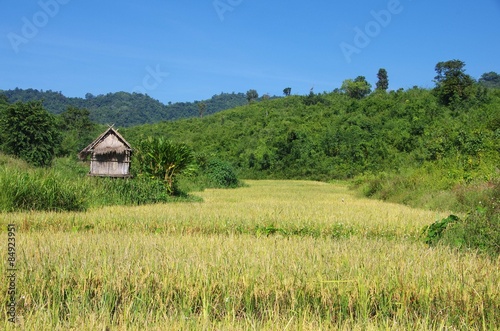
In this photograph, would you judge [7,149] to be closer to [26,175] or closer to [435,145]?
[26,175]

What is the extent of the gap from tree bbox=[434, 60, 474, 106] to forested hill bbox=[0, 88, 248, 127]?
77.5 metres

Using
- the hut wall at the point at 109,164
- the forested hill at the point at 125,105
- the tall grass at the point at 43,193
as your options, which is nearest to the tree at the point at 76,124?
the hut wall at the point at 109,164

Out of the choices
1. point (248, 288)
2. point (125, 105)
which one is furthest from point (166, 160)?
point (125, 105)

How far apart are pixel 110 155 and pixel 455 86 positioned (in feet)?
95.7

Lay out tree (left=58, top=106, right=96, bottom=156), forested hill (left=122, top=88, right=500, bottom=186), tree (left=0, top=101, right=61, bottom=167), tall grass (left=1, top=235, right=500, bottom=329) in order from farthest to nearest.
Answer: tree (left=58, top=106, right=96, bottom=156), forested hill (left=122, top=88, right=500, bottom=186), tree (left=0, top=101, right=61, bottom=167), tall grass (left=1, top=235, right=500, bottom=329)

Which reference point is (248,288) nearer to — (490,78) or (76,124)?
(76,124)

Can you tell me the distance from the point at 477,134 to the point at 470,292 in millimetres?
17076

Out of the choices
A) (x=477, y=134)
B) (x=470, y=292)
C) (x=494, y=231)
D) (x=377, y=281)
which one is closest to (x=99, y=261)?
(x=377, y=281)

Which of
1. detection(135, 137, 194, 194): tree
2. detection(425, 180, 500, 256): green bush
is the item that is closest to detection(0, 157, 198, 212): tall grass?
detection(135, 137, 194, 194): tree

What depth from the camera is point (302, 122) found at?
4738cm

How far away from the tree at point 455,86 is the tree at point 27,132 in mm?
31059

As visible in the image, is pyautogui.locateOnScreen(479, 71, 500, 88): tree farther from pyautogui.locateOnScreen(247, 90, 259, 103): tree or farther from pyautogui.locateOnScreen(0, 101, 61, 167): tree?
pyautogui.locateOnScreen(0, 101, 61, 167): tree

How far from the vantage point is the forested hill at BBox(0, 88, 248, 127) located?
12188cm

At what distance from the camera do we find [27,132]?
83.5 ft
